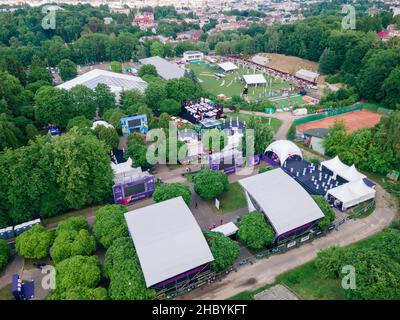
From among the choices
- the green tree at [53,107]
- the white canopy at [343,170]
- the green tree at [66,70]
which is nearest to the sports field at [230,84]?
the green tree at [66,70]

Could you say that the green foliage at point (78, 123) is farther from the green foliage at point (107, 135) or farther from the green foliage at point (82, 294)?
the green foliage at point (82, 294)

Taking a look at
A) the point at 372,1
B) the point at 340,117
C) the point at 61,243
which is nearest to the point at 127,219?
the point at 61,243

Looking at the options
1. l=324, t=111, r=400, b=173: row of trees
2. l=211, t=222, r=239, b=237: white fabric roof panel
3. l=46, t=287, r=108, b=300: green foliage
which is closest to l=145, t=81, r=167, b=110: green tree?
A: l=324, t=111, r=400, b=173: row of trees

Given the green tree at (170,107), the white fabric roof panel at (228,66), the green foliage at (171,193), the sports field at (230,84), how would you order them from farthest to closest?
the white fabric roof panel at (228,66) < the sports field at (230,84) < the green tree at (170,107) < the green foliage at (171,193)

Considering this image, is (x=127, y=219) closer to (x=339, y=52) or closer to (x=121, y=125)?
(x=121, y=125)

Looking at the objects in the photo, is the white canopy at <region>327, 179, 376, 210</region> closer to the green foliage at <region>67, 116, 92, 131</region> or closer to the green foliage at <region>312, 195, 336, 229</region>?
the green foliage at <region>312, 195, 336, 229</region>

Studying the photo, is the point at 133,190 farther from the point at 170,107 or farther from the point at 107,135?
the point at 170,107
